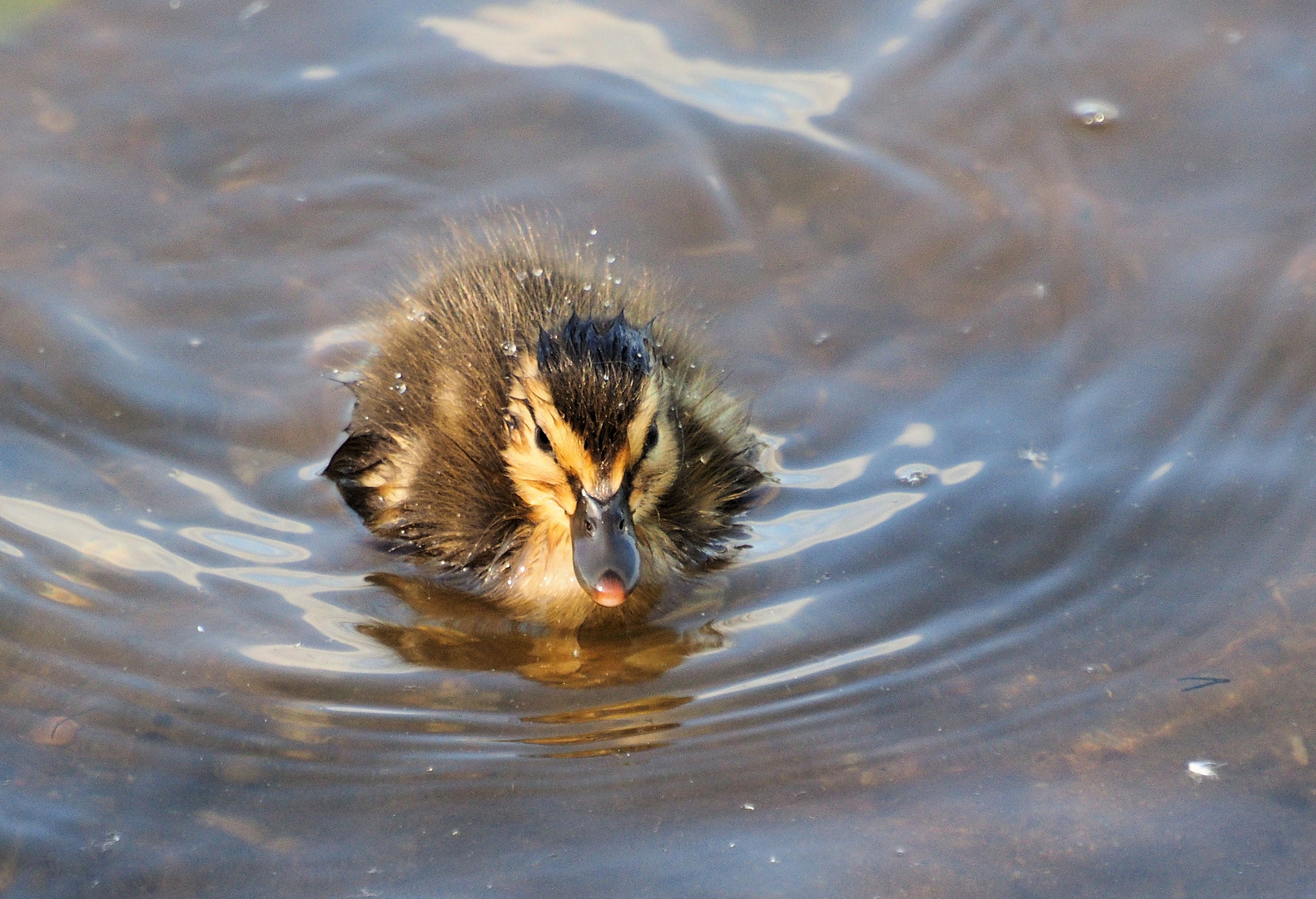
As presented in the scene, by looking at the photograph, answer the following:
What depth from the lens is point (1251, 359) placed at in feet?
14.4

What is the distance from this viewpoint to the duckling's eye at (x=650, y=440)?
12.1ft

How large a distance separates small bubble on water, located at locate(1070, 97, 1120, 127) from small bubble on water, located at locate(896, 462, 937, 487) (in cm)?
185

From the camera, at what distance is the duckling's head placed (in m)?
3.49

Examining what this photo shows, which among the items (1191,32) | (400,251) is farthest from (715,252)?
(1191,32)

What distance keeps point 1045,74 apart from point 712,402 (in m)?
2.20

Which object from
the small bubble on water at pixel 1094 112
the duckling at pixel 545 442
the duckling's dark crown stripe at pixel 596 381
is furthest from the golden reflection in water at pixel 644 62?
the duckling's dark crown stripe at pixel 596 381

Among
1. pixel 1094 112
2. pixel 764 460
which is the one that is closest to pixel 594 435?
pixel 764 460

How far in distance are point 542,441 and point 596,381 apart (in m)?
0.28

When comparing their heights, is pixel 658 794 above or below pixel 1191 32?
below

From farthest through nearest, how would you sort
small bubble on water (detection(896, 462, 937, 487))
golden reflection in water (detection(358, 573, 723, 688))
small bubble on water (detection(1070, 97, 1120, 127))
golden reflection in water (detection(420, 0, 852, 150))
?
golden reflection in water (detection(420, 0, 852, 150)), small bubble on water (detection(1070, 97, 1120, 127)), small bubble on water (detection(896, 462, 937, 487)), golden reflection in water (detection(358, 573, 723, 688))

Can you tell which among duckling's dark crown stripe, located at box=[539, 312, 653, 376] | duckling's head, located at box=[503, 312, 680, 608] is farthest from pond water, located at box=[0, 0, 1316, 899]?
duckling's dark crown stripe, located at box=[539, 312, 653, 376]

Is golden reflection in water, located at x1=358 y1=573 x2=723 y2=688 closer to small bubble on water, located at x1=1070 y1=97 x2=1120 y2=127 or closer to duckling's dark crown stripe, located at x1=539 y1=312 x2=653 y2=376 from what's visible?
duckling's dark crown stripe, located at x1=539 y1=312 x2=653 y2=376

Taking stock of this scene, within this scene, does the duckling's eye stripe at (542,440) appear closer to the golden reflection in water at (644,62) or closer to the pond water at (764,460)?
the pond water at (764,460)

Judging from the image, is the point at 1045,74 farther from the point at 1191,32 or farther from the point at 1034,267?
the point at 1034,267
